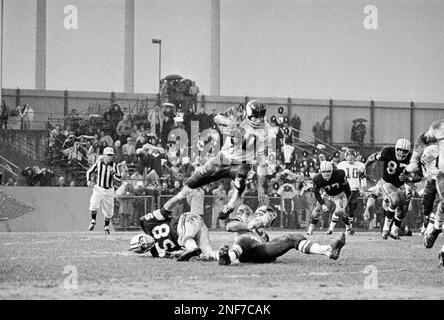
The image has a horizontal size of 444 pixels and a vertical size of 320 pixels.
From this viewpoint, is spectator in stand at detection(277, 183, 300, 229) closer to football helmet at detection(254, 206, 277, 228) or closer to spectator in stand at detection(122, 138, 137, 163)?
spectator in stand at detection(122, 138, 137, 163)

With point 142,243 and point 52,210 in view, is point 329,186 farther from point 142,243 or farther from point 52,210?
point 142,243

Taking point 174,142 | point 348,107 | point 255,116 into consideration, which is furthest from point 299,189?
point 255,116

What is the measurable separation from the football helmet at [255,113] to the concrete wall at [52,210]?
451 inches

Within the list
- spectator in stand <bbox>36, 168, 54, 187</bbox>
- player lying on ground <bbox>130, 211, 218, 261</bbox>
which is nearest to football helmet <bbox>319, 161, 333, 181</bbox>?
spectator in stand <bbox>36, 168, 54, 187</bbox>

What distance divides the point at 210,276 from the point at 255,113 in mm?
4472

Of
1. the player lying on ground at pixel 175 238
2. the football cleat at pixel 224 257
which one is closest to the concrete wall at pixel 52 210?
the player lying on ground at pixel 175 238

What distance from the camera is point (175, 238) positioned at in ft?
40.2

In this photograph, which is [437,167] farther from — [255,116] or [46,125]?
[46,125]

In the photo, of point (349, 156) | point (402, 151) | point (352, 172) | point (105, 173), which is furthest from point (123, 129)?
point (402, 151)

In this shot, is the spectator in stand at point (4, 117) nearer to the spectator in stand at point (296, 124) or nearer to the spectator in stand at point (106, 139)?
the spectator in stand at point (106, 139)

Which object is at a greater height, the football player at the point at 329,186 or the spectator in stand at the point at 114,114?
the spectator in stand at the point at 114,114

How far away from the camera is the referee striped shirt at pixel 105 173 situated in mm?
22281

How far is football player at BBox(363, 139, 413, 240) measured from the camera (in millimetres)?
19109

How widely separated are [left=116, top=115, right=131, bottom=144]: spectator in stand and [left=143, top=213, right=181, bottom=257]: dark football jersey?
42.7 feet
